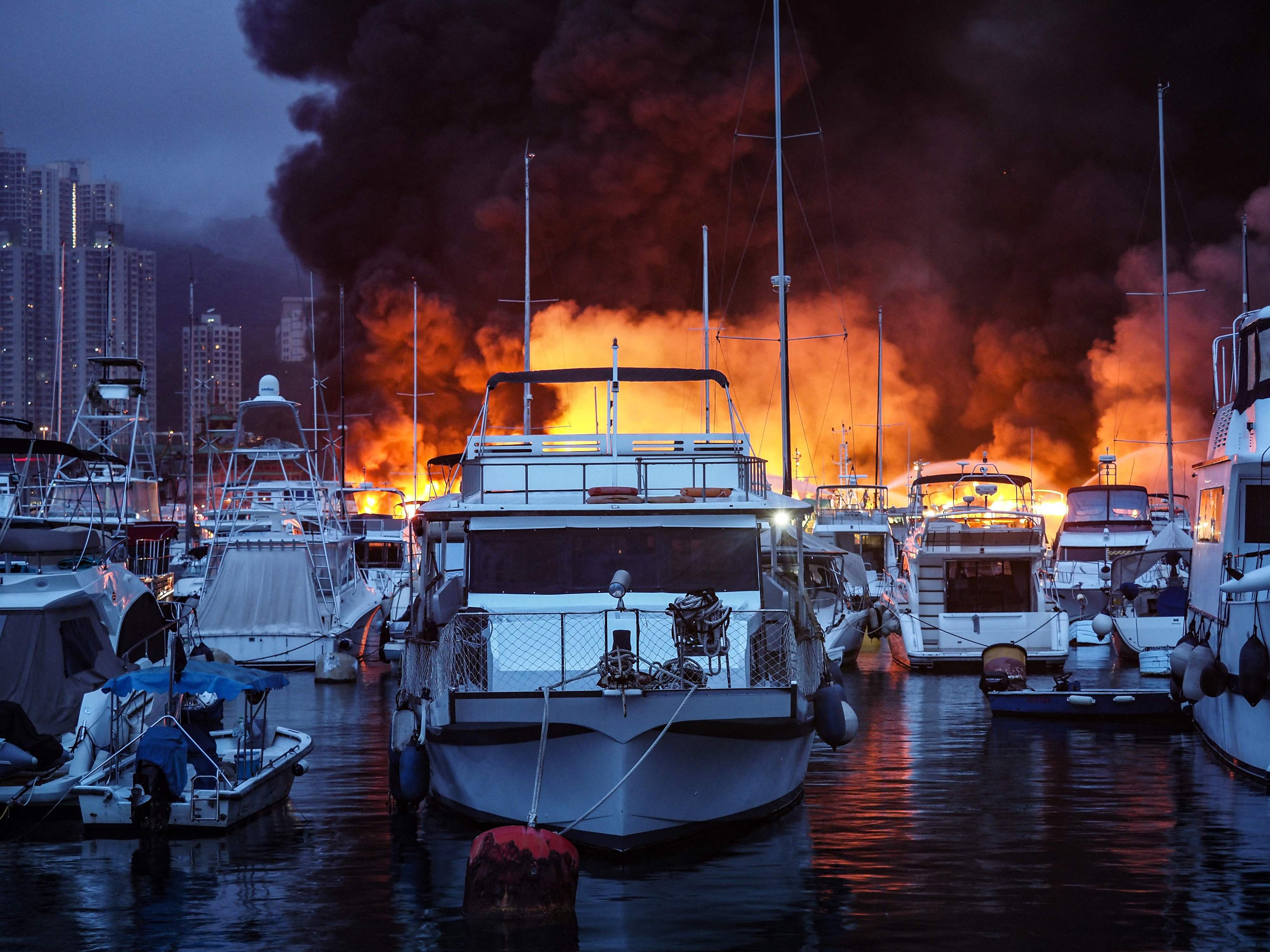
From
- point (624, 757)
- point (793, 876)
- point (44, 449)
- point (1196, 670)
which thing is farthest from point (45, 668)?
point (1196, 670)

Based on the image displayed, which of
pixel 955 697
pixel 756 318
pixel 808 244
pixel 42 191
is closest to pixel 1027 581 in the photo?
pixel 955 697

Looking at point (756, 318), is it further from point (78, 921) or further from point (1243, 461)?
point (78, 921)

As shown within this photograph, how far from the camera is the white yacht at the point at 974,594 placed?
2720cm

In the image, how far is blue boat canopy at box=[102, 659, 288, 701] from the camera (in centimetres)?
1370

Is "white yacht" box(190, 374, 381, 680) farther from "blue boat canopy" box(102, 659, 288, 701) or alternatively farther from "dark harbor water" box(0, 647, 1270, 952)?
"blue boat canopy" box(102, 659, 288, 701)

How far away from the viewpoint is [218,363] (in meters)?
175

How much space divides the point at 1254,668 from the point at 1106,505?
26.8 m

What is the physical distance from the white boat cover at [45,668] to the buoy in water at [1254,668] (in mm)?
12922

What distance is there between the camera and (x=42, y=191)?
157m

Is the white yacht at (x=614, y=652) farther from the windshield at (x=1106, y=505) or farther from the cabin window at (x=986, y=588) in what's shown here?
the windshield at (x=1106, y=505)

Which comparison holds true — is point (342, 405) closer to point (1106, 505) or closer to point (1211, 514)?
point (1106, 505)

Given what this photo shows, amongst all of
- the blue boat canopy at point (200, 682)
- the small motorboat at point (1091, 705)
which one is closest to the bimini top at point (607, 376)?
the blue boat canopy at point (200, 682)

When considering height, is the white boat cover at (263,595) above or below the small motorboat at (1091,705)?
A: above

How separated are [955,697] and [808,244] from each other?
4927 centimetres
